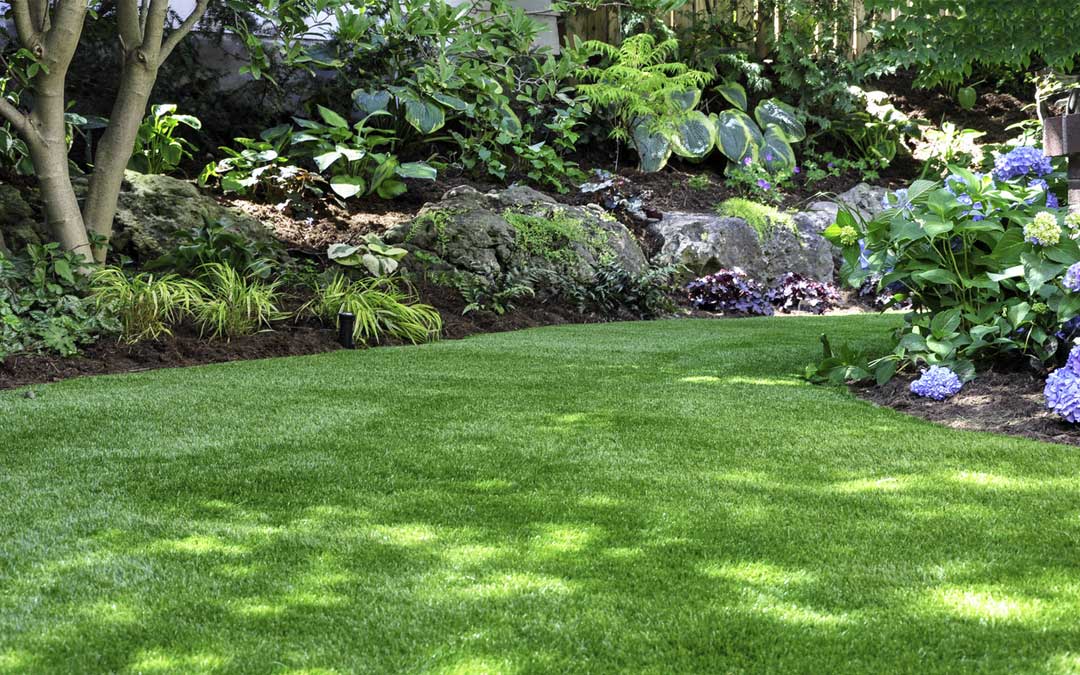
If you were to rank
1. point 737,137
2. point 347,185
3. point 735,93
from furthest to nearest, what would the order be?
1. point 735,93
2. point 737,137
3. point 347,185

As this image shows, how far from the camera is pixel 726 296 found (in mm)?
8508

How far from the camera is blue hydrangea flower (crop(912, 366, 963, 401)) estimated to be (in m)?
3.88

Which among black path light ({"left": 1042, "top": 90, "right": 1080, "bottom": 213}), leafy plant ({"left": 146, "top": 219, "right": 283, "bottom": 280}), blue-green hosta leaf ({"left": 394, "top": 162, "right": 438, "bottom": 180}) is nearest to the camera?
black path light ({"left": 1042, "top": 90, "right": 1080, "bottom": 213})

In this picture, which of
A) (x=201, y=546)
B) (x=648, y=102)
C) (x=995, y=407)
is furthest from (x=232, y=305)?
(x=648, y=102)

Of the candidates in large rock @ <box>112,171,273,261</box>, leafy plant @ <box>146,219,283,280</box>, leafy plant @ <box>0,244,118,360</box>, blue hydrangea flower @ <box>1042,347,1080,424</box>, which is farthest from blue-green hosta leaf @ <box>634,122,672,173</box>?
blue hydrangea flower @ <box>1042,347,1080,424</box>

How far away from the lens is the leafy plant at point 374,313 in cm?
603

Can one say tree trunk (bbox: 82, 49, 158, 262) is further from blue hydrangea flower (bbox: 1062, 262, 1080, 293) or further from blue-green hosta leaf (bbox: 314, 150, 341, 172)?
blue hydrangea flower (bbox: 1062, 262, 1080, 293)

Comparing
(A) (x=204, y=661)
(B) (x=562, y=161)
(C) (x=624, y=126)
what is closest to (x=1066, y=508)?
(A) (x=204, y=661)

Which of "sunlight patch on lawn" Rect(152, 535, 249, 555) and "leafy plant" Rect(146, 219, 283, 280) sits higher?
"leafy plant" Rect(146, 219, 283, 280)

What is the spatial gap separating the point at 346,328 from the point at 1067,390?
3947 mm

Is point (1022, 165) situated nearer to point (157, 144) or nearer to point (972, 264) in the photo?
point (972, 264)

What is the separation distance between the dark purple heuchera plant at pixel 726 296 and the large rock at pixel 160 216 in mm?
3720

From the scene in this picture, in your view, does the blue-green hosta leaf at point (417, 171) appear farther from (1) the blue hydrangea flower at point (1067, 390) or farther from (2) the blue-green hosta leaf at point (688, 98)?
(1) the blue hydrangea flower at point (1067, 390)

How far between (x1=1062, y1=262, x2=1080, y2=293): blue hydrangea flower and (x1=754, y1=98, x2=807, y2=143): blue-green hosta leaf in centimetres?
801
